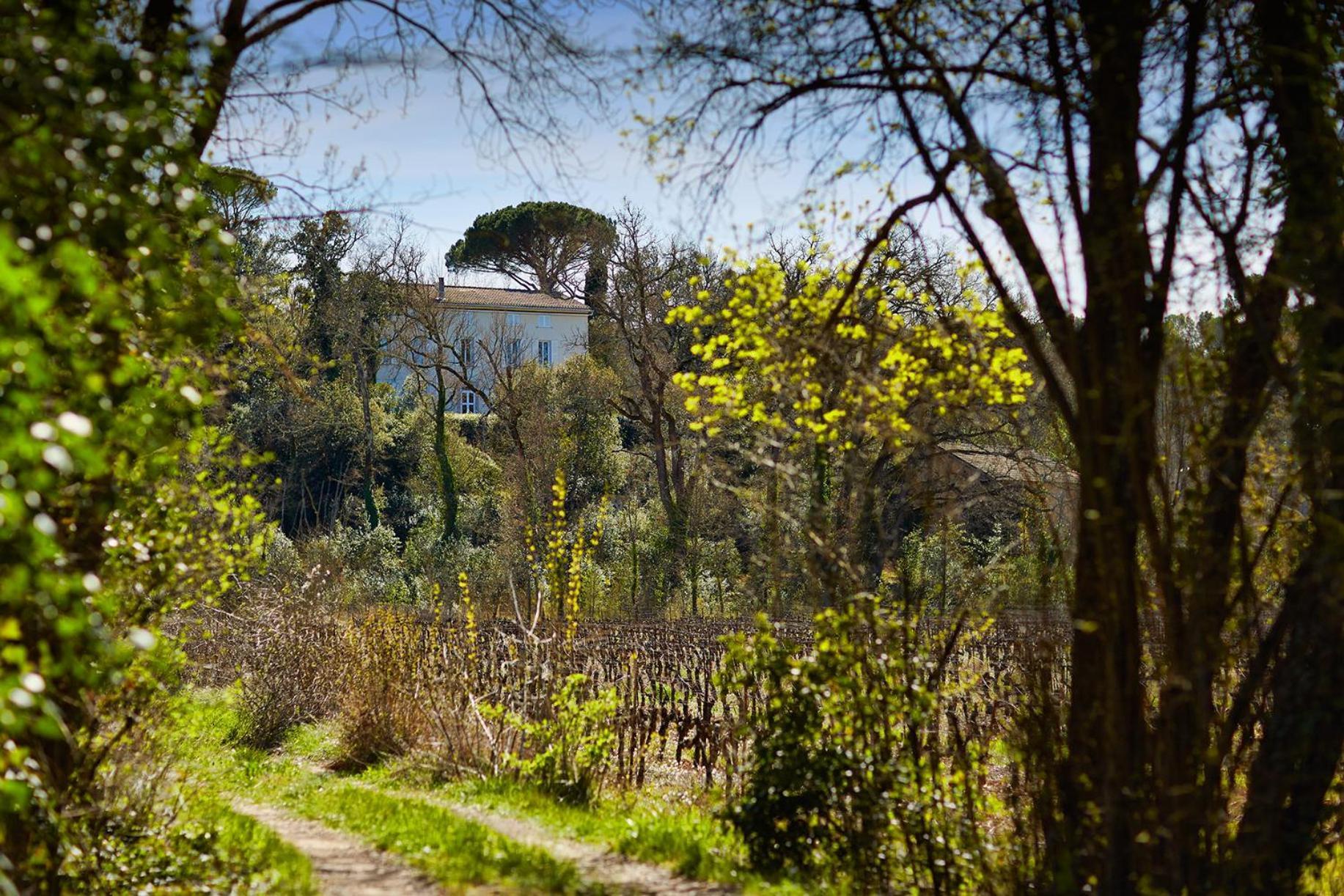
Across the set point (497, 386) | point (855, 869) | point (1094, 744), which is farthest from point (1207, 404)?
point (497, 386)

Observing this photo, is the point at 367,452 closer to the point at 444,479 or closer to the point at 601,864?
the point at 444,479

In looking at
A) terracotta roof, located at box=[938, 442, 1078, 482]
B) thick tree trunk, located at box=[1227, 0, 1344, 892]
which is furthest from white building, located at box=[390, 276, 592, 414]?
thick tree trunk, located at box=[1227, 0, 1344, 892]

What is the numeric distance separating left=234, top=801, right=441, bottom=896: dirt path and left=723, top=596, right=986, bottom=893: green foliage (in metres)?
1.61

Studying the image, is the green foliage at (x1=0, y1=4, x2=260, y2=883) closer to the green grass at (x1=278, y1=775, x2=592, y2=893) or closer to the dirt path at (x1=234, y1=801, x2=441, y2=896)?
the dirt path at (x1=234, y1=801, x2=441, y2=896)

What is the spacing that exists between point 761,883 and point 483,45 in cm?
494

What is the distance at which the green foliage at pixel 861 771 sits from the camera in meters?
5.56

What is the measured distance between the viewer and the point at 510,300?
49281mm

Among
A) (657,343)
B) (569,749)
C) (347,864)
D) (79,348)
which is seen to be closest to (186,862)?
(347,864)

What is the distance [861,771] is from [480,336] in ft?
125

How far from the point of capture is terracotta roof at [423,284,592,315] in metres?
46.4

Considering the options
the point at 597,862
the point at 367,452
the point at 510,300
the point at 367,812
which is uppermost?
the point at 510,300

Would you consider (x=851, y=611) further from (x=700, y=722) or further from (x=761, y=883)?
(x=700, y=722)

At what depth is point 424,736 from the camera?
31.3ft

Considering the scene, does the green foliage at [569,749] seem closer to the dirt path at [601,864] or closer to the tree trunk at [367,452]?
the dirt path at [601,864]
